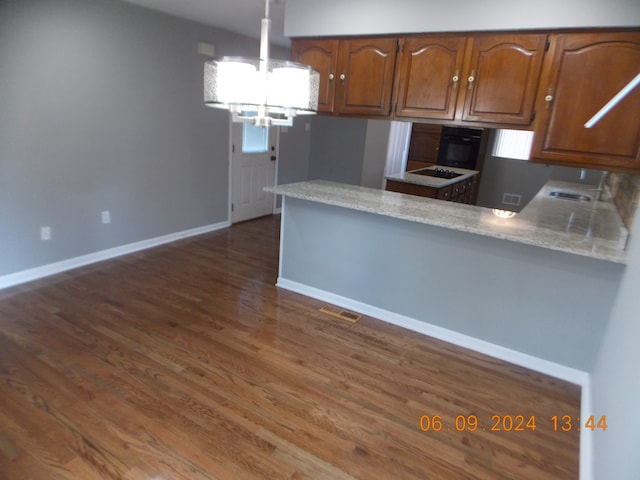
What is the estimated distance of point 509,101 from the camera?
2.44 m

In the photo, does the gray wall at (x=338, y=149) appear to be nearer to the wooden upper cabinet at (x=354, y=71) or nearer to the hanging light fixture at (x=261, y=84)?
the wooden upper cabinet at (x=354, y=71)

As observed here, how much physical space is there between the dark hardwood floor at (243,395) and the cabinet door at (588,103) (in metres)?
1.37

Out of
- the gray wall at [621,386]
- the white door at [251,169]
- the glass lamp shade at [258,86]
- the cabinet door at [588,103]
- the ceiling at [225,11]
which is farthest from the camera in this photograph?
the white door at [251,169]

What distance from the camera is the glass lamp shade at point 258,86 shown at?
147 cm

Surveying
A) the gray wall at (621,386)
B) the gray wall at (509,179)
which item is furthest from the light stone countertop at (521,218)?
the gray wall at (509,179)

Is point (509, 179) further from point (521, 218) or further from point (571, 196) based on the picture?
point (521, 218)

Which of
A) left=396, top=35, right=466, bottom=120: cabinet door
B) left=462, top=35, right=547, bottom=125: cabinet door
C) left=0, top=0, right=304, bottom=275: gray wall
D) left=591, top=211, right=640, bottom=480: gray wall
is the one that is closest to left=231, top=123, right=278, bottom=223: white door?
left=0, top=0, right=304, bottom=275: gray wall

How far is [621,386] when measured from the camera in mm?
1529

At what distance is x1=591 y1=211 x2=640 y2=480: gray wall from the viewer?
1.26 metres

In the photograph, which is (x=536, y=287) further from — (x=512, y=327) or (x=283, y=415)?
(x=283, y=415)

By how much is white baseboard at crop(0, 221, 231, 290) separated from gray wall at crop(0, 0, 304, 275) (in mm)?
57

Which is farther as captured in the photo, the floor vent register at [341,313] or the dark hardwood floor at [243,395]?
the floor vent register at [341,313]

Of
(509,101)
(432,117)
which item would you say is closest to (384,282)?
(432,117)

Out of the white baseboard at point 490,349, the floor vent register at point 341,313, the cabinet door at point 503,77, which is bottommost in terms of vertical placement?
the floor vent register at point 341,313
